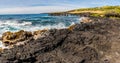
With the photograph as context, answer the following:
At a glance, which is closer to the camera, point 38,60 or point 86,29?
point 38,60

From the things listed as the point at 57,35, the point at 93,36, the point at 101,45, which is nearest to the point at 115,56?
the point at 101,45

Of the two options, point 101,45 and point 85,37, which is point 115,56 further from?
point 85,37

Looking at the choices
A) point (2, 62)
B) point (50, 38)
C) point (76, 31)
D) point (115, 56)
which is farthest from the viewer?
point (76, 31)

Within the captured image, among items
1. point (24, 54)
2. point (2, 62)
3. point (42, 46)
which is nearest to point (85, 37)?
point (42, 46)

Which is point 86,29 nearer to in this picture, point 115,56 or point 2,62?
point 115,56

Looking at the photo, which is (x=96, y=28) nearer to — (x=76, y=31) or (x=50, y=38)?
(x=76, y=31)

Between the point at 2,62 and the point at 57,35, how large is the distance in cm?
294

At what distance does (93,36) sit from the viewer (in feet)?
40.8

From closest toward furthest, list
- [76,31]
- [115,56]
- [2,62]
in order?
1. [2,62]
2. [115,56]
3. [76,31]

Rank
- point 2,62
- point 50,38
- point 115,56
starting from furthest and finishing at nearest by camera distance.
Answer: point 50,38 < point 115,56 < point 2,62

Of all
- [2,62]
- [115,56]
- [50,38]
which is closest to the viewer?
[2,62]

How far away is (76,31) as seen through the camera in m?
13.4

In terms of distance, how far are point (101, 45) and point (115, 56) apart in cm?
82

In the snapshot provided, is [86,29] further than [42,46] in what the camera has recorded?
Yes
